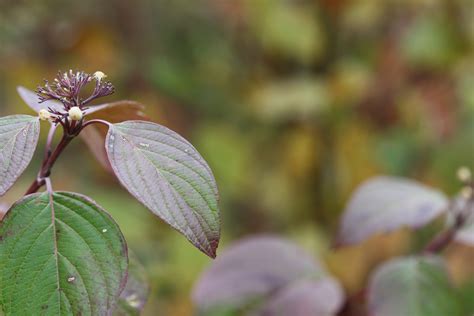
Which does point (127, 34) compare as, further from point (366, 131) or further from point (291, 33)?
point (366, 131)

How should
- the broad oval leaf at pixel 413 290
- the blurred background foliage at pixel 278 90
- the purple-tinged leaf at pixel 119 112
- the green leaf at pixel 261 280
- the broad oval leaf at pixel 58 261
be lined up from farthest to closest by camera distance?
the blurred background foliage at pixel 278 90
the green leaf at pixel 261 280
the broad oval leaf at pixel 413 290
the purple-tinged leaf at pixel 119 112
the broad oval leaf at pixel 58 261

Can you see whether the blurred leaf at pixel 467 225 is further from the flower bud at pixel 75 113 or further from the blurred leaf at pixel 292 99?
the blurred leaf at pixel 292 99

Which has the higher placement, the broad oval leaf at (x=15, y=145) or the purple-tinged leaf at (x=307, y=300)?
the broad oval leaf at (x=15, y=145)

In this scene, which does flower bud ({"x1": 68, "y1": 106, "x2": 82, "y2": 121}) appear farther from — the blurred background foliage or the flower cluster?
the blurred background foliage

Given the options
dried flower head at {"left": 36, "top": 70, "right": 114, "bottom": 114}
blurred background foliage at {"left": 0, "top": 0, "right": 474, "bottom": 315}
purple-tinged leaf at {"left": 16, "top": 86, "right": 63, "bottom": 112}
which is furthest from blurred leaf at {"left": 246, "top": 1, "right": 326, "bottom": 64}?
dried flower head at {"left": 36, "top": 70, "right": 114, "bottom": 114}

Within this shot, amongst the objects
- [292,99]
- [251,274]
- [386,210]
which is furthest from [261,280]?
[292,99]

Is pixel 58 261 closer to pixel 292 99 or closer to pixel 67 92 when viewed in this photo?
pixel 67 92

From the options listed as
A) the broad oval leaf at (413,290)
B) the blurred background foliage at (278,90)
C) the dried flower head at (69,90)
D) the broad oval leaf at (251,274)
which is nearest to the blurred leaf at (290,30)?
the blurred background foliage at (278,90)
